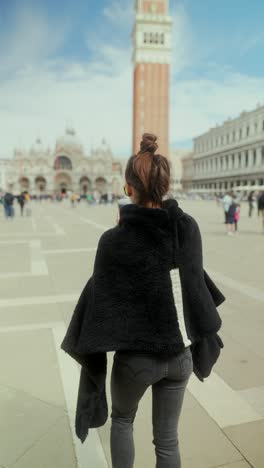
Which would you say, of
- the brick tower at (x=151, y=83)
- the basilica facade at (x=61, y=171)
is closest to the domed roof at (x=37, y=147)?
the basilica facade at (x=61, y=171)

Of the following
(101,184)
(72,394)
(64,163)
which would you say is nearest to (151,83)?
(101,184)

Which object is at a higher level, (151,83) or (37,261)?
(151,83)

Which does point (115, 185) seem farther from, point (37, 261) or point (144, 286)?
point (144, 286)

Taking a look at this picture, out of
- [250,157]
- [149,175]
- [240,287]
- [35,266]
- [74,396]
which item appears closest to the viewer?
[149,175]

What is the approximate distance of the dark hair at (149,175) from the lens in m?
1.51

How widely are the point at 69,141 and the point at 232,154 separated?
4643 cm

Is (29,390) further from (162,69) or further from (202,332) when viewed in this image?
(162,69)

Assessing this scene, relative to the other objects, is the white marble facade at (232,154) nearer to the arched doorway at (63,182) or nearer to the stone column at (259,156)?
the stone column at (259,156)

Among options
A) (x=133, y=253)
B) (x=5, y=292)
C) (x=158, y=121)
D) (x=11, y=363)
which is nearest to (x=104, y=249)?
(x=133, y=253)

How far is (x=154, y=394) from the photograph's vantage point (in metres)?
1.68

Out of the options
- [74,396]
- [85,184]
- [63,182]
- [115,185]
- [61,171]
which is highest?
[61,171]

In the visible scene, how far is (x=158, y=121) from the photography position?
6400 cm

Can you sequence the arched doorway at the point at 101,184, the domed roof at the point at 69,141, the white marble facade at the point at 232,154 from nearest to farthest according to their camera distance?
the white marble facade at the point at 232,154, the arched doorway at the point at 101,184, the domed roof at the point at 69,141

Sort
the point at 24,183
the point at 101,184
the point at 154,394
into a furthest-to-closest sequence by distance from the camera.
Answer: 1. the point at 101,184
2. the point at 24,183
3. the point at 154,394
